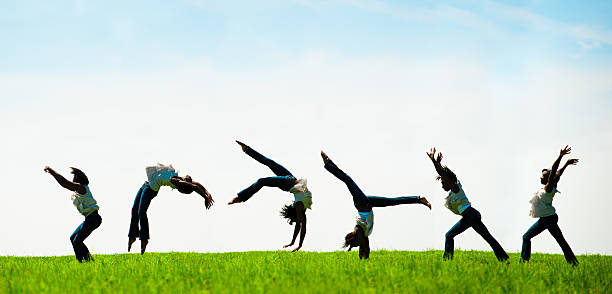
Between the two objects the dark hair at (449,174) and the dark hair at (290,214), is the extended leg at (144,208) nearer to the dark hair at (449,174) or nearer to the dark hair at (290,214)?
the dark hair at (290,214)

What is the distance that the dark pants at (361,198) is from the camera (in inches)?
448

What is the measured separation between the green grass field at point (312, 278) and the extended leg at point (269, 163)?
2100 mm

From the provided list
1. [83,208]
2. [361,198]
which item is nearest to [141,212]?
[83,208]

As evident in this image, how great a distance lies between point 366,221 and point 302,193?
1.59 m

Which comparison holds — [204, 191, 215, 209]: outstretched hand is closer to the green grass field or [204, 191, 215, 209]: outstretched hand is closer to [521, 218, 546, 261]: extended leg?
the green grass field

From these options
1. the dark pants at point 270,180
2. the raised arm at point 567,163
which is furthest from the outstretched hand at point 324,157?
the raised arm at point 567,163

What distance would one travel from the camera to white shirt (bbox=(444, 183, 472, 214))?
11.7 meters

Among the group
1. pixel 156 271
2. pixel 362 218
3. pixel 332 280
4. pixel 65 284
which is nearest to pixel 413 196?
pixel 362 218

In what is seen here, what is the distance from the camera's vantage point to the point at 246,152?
12.7 metres

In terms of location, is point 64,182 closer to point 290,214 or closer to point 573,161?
point 290,214

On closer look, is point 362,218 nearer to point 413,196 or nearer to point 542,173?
point 413,196

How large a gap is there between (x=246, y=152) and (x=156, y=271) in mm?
3535

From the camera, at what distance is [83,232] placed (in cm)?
1191

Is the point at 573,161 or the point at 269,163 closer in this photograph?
the point at 573,161
